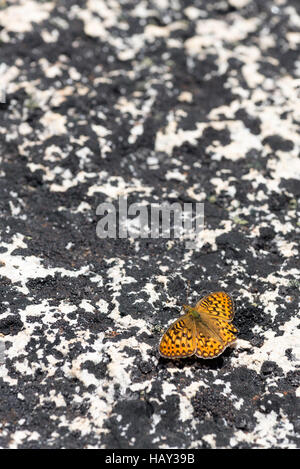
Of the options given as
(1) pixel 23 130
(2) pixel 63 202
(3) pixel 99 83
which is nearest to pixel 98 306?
(2) pixel 63 202

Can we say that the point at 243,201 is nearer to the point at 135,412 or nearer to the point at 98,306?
the point at 98,306

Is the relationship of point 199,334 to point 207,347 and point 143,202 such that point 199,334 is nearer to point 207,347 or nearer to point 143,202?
point 207,347

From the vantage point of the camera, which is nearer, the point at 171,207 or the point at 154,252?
the point at 154,252

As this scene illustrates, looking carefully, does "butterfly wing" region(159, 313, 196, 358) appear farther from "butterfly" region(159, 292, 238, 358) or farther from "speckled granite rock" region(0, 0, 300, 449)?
"speckled granite rock" region(0, 0, 300, 449)

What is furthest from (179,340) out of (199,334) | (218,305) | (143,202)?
(143,202)

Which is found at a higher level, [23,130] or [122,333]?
[23,130]

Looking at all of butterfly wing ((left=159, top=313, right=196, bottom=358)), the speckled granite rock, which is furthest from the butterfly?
the speckled granite rock

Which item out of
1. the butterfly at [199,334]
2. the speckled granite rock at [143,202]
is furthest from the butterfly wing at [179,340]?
the speckled granite rock at [143,202]
